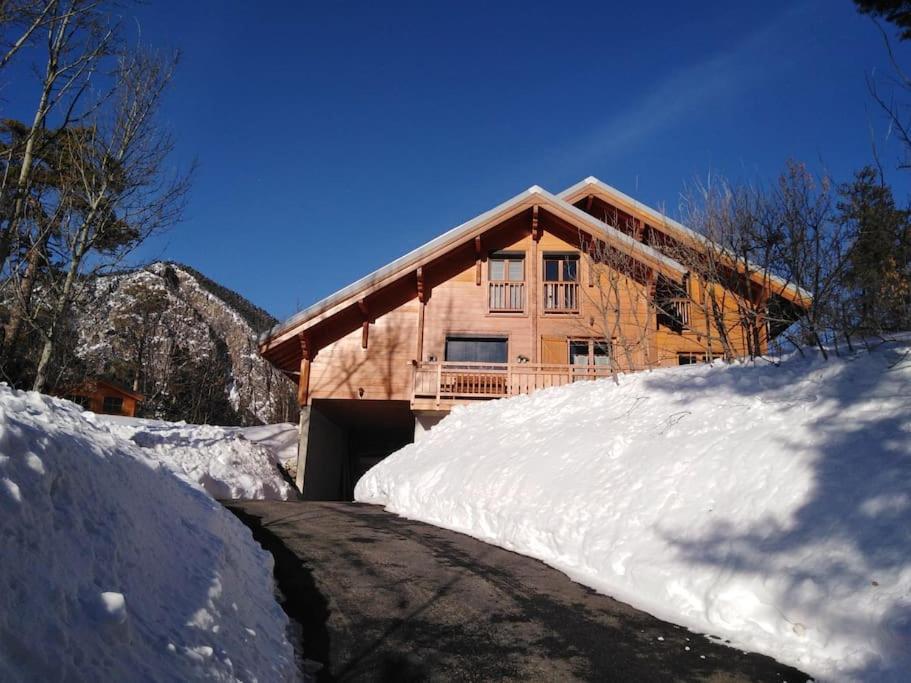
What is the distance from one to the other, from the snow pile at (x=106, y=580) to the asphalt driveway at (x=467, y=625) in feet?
1.79

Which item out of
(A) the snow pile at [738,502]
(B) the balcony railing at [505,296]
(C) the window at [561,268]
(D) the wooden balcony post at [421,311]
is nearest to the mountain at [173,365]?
(D) the wooden balcony post at [421,311]

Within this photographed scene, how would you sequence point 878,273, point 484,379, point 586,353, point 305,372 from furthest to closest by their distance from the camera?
point 305,372
point 586,353
point 484,379
point 878,273

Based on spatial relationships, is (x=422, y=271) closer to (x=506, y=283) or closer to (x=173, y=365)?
(x=506, y=283)

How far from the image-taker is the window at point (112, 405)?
2914cm

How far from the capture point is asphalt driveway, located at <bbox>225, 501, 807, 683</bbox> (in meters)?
4.26

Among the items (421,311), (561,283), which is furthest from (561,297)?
(421,311)

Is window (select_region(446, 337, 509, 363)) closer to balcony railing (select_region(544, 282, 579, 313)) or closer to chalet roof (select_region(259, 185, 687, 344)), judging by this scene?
balcony railing (select_region(544, 282, 579, 313))

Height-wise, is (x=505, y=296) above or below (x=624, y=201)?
below

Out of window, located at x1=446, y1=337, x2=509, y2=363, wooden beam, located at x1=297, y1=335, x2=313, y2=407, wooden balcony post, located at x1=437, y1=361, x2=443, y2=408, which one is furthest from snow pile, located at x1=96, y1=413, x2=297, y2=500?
window, located at x1=446, y1=337, x2=509, y2=363

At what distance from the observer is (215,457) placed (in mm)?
13656

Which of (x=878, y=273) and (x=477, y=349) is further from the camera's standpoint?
(x=477, y=349)

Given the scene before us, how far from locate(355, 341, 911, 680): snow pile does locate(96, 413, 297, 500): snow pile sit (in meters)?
5.09

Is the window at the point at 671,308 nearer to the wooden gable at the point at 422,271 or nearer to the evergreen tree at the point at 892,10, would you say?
the wooden gable at the point at 422,271

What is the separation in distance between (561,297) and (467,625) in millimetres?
13544
